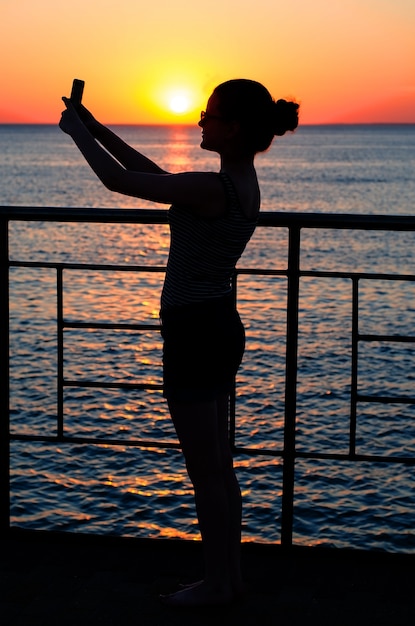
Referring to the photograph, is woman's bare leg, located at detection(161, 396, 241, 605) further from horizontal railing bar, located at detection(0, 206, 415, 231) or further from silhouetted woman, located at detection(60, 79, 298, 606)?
horizontal railing bar, located at detection(0, 206, 415, 231)

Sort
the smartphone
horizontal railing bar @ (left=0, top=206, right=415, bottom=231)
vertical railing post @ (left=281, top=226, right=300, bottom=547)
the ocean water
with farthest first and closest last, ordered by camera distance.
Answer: the ocean water < vertical railing post @ (left=281, top=226, right=300, bottom=547) < horizontal railing bar @ (left=0, top=206, right=415, bottom=231) < the smartphone

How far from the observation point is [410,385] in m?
17.5

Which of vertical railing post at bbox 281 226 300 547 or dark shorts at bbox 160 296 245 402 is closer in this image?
dark shorts at bbox 160 296 245 402

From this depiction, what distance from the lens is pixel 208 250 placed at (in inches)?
117

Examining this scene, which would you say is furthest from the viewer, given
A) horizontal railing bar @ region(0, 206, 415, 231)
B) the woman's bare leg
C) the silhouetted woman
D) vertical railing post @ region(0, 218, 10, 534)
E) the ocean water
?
the ocean water

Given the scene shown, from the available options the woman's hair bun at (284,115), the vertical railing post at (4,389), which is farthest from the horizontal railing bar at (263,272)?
the woman's hair bun at (284,115)

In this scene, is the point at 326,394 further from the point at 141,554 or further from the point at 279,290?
the point at 141,554

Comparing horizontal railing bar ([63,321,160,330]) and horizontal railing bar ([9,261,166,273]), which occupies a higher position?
horizontal railing bar ([9,261,166,273])

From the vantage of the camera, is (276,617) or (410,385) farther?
(410,385)

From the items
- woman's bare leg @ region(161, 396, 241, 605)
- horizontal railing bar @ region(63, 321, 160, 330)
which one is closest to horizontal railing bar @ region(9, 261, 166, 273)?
horizontal railing bar @ region(63, 321, 160, 330)

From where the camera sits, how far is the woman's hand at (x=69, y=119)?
2.94m

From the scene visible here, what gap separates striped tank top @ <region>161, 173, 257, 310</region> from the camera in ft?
9.67

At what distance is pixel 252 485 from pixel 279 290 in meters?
13.7

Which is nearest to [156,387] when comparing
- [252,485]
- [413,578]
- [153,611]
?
[153,611]
